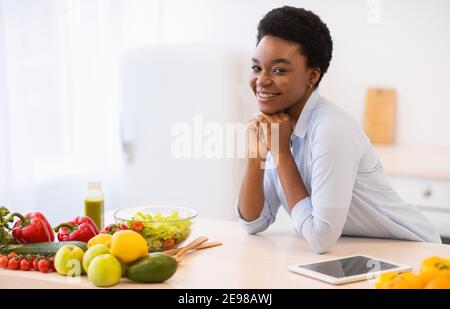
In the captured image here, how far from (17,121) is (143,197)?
94 cm

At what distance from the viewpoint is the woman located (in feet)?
5.42

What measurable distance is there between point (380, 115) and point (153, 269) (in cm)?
226

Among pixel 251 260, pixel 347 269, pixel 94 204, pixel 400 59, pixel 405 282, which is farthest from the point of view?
pixel 400 59

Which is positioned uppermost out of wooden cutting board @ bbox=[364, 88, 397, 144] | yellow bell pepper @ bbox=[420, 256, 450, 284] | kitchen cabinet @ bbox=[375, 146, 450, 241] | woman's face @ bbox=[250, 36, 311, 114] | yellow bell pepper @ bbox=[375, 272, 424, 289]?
woman's face @ bbox=[250, 36, 311, 114]

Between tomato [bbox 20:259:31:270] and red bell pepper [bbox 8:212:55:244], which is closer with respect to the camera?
tomato [bbox 20:259:31:270]

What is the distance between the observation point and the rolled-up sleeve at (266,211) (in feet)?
6.01

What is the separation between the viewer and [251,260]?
1554mm

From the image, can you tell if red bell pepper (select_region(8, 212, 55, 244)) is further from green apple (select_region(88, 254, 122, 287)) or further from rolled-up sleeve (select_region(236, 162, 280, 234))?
rolled-up sleeve (select_region(236, 162, 280, 234))

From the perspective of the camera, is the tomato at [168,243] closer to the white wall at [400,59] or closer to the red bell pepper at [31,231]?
the red bell pepper at [31,231]

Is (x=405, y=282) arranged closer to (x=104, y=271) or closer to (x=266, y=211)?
(x=104, y=271)

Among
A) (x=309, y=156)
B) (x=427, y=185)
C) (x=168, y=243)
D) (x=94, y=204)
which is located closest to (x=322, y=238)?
(x=309, y=156)

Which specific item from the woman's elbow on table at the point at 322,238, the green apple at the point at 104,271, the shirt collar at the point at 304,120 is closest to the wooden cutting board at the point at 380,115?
the shirt collar at the point at 304,120

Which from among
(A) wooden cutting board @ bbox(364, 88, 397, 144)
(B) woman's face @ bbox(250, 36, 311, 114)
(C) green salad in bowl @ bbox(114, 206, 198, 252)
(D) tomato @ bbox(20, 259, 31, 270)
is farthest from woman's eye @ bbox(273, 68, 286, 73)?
(A) wooden cutting board @ bbox(364, 88, 397, 144)
